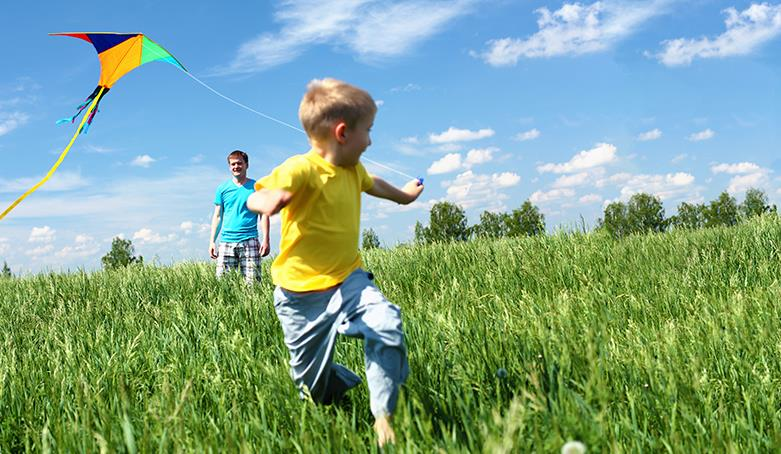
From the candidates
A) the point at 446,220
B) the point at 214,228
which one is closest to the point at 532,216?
the point at 446,220

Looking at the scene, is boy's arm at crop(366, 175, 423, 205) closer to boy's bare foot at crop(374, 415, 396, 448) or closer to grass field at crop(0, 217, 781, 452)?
grass field at crop(0, 217, 781, 452)

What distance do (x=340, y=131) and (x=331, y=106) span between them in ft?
0.36

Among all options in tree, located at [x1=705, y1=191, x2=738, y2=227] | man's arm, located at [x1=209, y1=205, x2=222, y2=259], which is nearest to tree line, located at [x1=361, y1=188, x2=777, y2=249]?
tree, located at [x1=705, y1=191, x2=738, y2=227]

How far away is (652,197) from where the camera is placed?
160 feet

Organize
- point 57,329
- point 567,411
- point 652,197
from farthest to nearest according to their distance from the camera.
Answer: point 652,197 < point 57,329 < point 567,411

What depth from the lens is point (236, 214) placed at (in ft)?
25.2

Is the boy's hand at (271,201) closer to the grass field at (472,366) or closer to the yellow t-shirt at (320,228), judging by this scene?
the yellow t-shirt at (320,228)

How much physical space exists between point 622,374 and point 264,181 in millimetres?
1903

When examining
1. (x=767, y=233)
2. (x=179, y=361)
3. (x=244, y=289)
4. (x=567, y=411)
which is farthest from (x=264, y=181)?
(x=767, y=233)

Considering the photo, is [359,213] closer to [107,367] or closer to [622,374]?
[622,374]

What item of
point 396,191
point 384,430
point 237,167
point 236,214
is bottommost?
point 384,430

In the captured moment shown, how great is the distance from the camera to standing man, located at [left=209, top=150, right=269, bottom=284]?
7.66m

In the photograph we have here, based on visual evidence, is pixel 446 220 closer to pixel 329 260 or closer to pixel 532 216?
pixel 532 216

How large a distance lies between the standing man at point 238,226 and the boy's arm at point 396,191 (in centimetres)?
446
